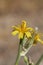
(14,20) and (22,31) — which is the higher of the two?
(14,20)

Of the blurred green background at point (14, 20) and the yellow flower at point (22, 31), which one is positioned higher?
the blurred green background at point (14, 20)

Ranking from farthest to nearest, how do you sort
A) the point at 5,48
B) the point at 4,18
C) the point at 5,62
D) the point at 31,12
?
the point at 31,12
the point at 4,18
the point at 5,48
the point at 5,62

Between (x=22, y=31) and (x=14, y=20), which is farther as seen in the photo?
(x=14, y=20)

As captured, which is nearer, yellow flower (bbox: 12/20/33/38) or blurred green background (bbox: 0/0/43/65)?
yellow flower (bbox: 12/20/33/38)

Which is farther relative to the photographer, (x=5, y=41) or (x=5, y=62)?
(x=5, y=41)

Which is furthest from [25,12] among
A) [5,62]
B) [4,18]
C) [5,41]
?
[5,62]

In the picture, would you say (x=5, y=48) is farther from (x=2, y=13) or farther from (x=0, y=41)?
(x=2, y=13)

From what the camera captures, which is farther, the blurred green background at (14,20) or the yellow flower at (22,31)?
A: the blurred green background at (14,20)

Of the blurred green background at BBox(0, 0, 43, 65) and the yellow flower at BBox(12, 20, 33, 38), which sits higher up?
the blurred green background at BBox(0, 0, 43, 65)
